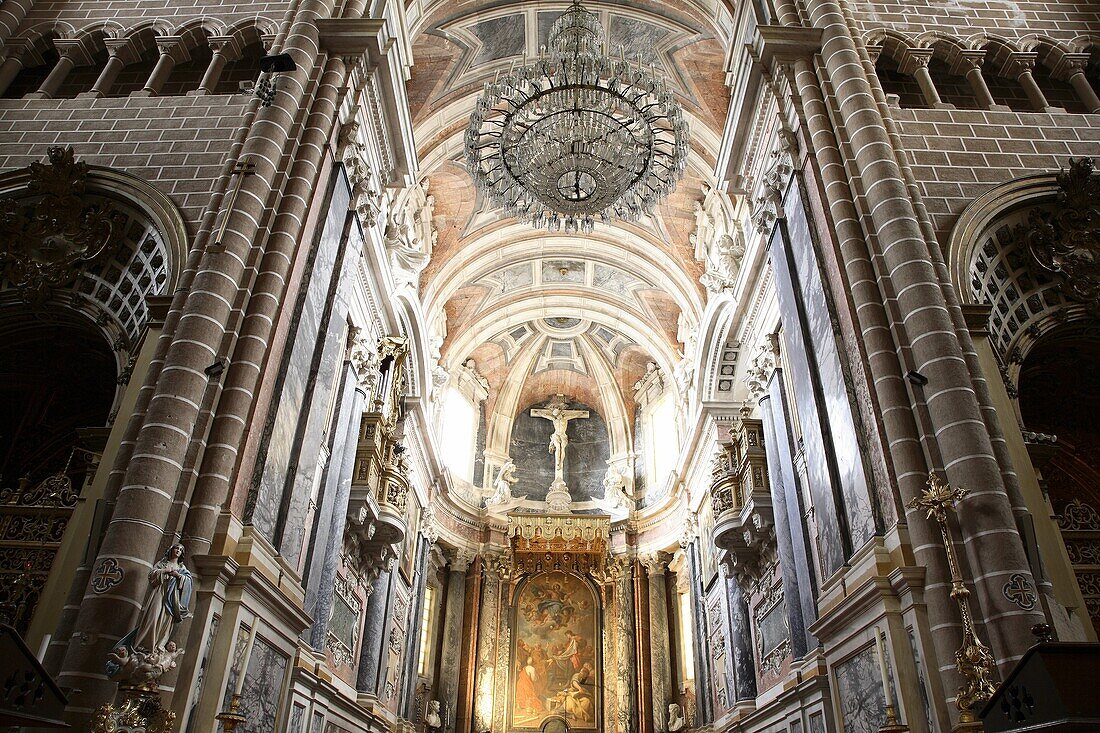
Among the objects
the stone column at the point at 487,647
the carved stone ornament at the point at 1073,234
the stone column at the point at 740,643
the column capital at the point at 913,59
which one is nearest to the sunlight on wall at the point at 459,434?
the stone column at the point at 487,647

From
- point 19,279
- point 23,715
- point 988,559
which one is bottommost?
point 23,715

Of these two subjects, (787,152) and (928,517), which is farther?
(787,152)

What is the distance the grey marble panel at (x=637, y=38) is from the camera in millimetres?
15297

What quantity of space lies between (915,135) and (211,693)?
33.5ft

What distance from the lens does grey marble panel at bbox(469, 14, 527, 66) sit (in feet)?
50.8

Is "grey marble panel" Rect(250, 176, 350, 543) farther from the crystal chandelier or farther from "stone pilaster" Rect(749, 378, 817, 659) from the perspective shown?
"stone pilaster" Rect(749, 378, 817, 659)

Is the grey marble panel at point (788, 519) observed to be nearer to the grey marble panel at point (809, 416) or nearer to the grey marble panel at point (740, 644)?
the grey marble panel at point (809, 416)

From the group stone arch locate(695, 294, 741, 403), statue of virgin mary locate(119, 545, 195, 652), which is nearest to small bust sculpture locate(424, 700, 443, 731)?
stone arch locate(695, 294, 741, 403)

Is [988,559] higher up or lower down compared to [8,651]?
higher up

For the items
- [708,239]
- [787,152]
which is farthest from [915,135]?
[708,239]

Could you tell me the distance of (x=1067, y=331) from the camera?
961 cm

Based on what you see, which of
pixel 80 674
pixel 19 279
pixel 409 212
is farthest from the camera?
pixel 409 212

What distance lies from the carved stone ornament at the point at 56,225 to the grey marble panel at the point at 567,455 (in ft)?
50.2

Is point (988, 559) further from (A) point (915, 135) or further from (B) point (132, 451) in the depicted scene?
(B) point (132, 451)
